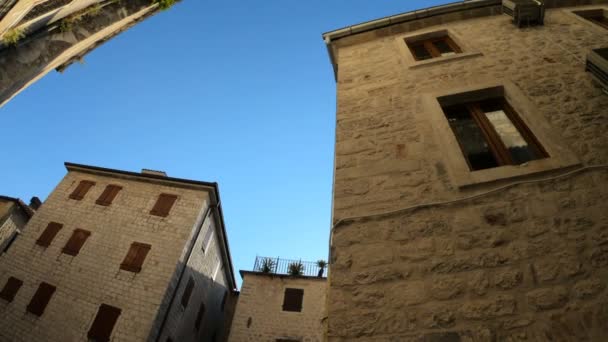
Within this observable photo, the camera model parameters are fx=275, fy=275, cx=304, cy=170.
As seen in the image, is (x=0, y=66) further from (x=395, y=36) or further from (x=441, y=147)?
(x=395, y=36)

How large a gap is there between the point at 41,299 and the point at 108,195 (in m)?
5.11

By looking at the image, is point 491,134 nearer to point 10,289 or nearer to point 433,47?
point 433,47

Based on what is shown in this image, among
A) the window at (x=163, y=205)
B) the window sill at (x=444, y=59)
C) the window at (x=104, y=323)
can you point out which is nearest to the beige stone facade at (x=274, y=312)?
the window at (x=104, y=323)

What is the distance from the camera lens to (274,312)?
48.4 feet

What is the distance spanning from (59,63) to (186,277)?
9.89 meters

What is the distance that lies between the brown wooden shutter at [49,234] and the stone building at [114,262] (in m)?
0.05

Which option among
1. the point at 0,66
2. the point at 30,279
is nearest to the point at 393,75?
the point at 0,66

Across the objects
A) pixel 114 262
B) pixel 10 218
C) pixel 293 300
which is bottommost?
pixel 114 262

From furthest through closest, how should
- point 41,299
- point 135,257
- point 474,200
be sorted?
1. point 135,257
2. point 41,299
3. point 474,200

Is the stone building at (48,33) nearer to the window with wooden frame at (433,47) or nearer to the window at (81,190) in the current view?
the window with wooden frame at (433,47)

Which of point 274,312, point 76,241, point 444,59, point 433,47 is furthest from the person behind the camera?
point 274,312

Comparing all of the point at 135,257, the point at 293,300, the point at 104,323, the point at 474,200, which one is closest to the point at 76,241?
the point at 135,257

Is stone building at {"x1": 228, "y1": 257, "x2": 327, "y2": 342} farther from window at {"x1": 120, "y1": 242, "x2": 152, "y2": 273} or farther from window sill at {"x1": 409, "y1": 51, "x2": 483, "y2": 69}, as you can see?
window sill at {"x1": 409, "y1": 51, "x2": 483, "y2": 69}

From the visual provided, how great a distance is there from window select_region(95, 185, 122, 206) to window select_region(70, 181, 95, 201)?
110 centimetres
